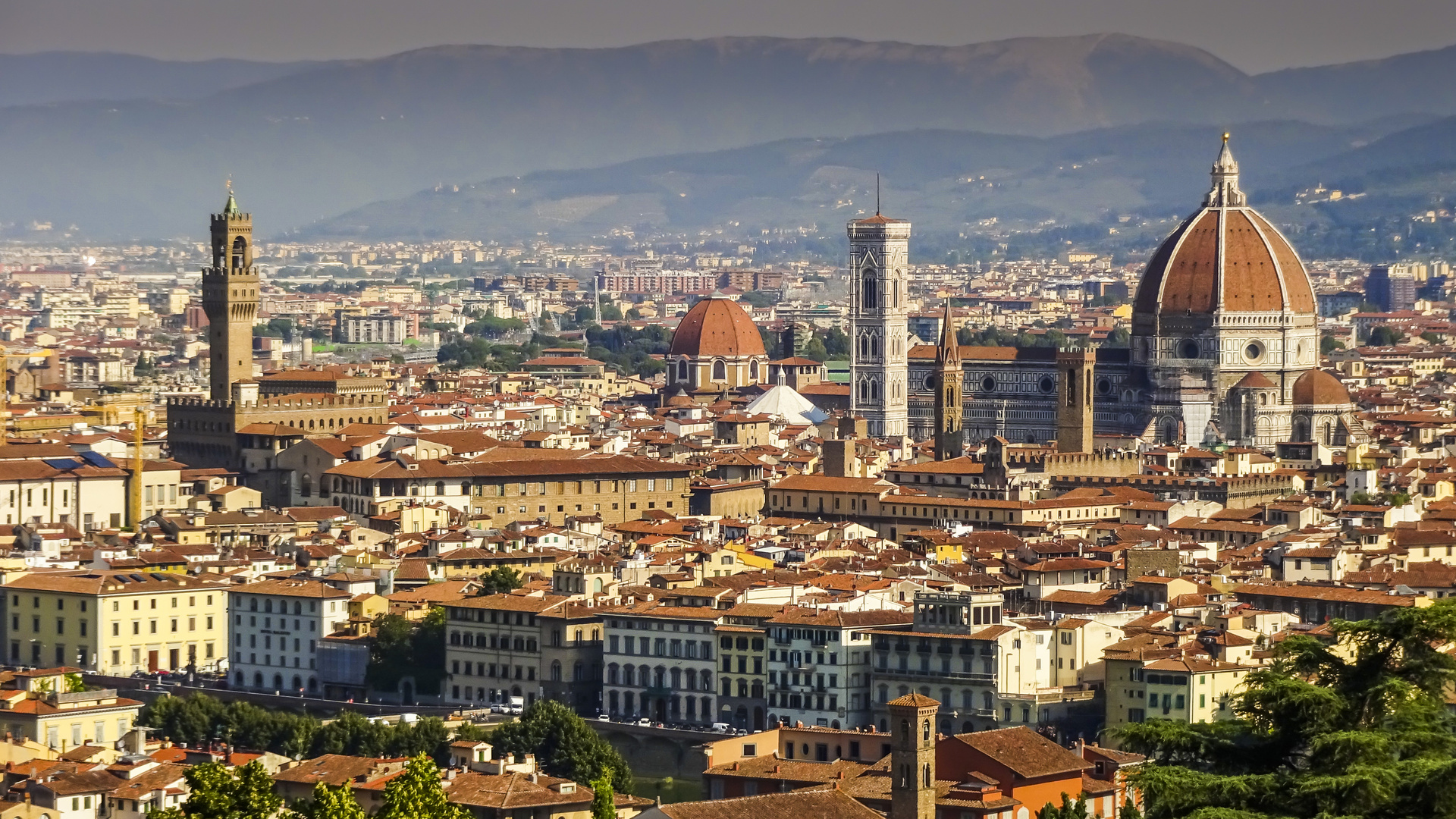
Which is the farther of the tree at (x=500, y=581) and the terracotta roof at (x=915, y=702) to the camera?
the tree at (x=500, y=581)

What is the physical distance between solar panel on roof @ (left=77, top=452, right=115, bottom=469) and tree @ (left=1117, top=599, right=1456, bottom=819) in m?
48.7

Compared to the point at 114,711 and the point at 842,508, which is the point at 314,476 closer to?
the point at 842,508

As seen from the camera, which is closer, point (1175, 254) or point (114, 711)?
point (114, 711)

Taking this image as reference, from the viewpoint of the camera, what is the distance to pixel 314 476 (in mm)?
74000

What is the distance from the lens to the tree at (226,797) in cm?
2858

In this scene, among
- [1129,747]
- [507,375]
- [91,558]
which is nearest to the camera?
[1129,747]

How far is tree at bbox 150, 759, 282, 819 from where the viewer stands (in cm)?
2858

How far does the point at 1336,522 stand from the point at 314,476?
22.0 metres

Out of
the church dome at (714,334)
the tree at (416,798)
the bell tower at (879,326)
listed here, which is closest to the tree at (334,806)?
the tree at (416,798)


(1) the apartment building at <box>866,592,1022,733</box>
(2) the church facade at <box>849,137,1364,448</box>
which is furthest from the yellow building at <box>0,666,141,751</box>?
(2) the church facade at <box>849,137,1364,448</box>

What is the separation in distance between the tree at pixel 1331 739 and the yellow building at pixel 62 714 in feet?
65.0

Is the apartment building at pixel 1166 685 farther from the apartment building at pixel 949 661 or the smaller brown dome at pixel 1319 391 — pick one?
the smaller brown dome at pixel 1319 391

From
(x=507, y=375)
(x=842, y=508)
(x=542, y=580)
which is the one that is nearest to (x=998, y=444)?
(x=842, y=508)

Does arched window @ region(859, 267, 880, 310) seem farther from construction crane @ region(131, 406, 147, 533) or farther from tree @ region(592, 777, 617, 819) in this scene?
tree @ region(592, 777, 617, 819)
